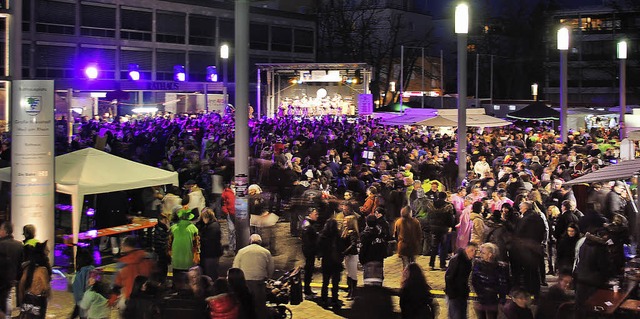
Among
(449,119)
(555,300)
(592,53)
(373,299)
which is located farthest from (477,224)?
(592,53)

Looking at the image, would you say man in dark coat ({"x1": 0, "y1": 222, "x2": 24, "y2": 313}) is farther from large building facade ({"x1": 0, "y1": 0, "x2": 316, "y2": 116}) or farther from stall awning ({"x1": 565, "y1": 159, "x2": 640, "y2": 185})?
large building facade ({"x1": 0, "y1": 0, "x2": 316, "y2": 116})

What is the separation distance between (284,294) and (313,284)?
2438 mm

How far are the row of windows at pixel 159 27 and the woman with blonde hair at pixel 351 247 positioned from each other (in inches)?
1700

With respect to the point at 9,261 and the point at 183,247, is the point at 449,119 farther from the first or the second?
the point at 9,261

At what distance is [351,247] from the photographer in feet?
37.4

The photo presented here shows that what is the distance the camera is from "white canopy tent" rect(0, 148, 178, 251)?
1306cm

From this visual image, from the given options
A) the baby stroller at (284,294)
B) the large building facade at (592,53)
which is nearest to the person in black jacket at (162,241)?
the baby stroller at (284,294)

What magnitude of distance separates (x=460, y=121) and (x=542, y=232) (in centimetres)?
702

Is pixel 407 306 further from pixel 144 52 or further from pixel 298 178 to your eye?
pixel 144 52

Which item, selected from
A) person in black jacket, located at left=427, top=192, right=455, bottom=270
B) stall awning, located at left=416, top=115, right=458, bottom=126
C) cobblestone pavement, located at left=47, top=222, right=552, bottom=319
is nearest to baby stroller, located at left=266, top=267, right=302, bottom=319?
cobblestone pavement, located at left=47, top=222, right=552, bottom=319

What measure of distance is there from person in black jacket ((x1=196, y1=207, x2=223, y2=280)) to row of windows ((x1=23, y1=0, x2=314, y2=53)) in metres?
42.6

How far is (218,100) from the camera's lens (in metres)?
48.4

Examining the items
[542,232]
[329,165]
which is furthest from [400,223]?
[329,165]

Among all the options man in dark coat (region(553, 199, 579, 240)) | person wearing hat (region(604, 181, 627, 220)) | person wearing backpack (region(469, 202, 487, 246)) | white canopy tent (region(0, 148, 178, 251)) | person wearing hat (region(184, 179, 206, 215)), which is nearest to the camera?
person wearing backpack (region(469, 202, 487, 246))
